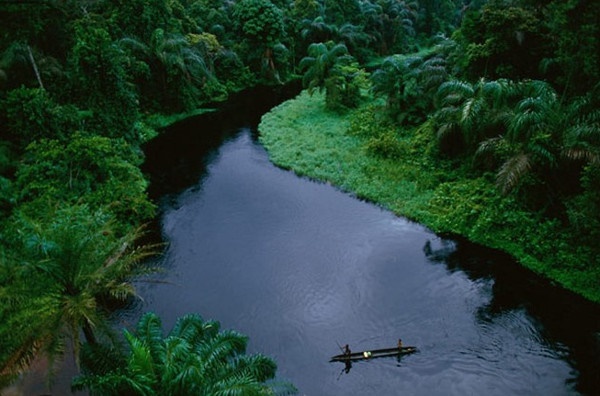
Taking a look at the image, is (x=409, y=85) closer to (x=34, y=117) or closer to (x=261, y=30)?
(x=261, y=30)

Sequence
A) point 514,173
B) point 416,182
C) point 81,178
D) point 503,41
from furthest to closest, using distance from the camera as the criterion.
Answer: point 503,41 < point 416,182 < point 81,178 < point 514,173

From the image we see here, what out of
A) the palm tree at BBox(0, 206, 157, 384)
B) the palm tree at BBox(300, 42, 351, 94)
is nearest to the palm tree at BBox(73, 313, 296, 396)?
the palm tree at BBox(0, 206, 157, 384)

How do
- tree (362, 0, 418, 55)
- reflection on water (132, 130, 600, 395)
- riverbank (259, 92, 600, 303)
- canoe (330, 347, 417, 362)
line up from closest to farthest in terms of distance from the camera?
reflection on water (132, 130, 600, 395)
canoe (330, 347, 417, 362)
riverbank (259, 92, 600, 303)
tree (362, 0, 418, 55)

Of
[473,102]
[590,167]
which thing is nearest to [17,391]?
[590,167]

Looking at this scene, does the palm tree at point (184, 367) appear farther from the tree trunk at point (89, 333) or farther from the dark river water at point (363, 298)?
the dark river water at point (363, 298)

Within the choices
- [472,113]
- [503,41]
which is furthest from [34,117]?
[503,41]

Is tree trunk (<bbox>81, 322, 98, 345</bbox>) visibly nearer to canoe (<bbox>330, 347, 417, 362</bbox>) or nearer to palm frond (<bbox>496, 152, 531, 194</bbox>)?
canoe (<bbox>330, 347, 417, 362</bbox>)
